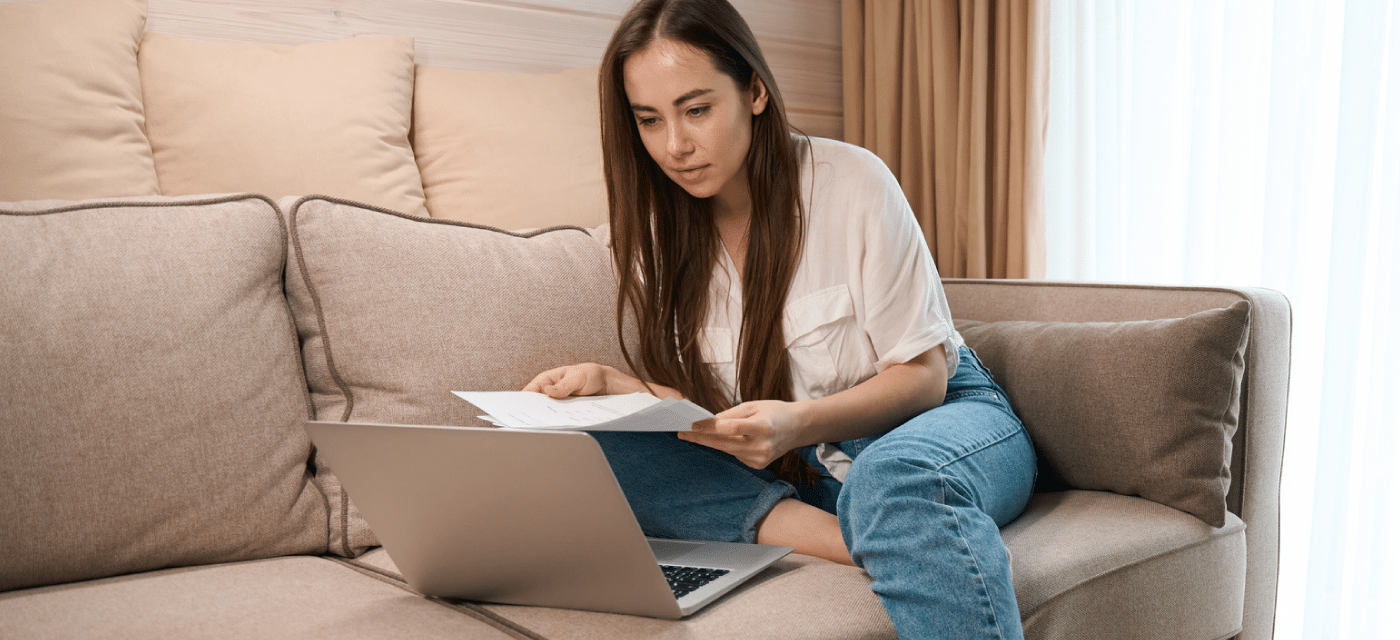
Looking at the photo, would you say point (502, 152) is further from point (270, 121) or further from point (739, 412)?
point (739, 412)

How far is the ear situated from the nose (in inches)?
4.7

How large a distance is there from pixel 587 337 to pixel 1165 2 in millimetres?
1390

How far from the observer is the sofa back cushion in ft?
3.67

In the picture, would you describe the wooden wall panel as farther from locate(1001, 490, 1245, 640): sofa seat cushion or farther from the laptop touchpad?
locate(1001, 490, 1245, 640): sofa seat cushion

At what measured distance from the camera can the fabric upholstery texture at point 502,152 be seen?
162 cm

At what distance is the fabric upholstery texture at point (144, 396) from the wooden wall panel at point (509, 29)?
63 centimetres

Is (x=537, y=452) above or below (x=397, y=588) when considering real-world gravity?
above

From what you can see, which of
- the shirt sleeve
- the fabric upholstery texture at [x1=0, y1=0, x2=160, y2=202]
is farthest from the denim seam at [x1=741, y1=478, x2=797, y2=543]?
the fabric upholstery texture at [x1=0, y1=0, x2=160, y2=202]

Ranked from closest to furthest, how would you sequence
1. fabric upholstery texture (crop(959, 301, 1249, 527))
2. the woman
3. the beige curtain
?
the woman, fabric upholstery texture (crop(959, 301, 1249, 527)), the beige curtain

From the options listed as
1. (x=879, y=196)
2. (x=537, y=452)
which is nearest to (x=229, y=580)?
(x=537, y=452)

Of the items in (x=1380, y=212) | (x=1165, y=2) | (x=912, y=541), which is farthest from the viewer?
(x=1165, y=2)

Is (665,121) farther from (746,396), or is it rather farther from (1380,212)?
(1380,212)

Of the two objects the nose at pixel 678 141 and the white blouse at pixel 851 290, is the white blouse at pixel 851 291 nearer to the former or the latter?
the white blouse at pixel 851 290

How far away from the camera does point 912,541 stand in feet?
2.90
